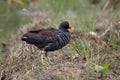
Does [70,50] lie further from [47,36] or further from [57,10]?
[57,10]

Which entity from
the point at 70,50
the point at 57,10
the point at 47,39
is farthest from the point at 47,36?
the point at 57,10

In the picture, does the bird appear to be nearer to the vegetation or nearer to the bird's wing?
the bird's wing

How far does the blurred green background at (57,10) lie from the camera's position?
1057cm

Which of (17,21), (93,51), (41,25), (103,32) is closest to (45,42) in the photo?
(93,51)

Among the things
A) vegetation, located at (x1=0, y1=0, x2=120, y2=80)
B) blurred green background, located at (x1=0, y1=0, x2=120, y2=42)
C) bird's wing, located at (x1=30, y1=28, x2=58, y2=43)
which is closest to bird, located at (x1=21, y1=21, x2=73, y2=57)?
bird's wing, located at (x1=30, y1=28, x2=58, y2=43)

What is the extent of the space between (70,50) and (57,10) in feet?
11.8

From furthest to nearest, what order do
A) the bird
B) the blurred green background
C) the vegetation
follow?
1. the blurred green background
2. the bird
3. the vegetation

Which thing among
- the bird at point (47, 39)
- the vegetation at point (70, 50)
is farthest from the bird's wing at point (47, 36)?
the vegetation at point (70, 50)

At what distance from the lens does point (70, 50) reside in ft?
25.0

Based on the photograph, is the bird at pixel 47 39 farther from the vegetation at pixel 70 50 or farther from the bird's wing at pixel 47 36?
the vegetation at pixel 70 50

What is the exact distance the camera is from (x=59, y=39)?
733 cm

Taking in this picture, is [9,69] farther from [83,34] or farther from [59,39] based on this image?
[83,34]

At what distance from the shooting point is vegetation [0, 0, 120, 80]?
21.7 feet

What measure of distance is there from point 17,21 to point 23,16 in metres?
0.55
